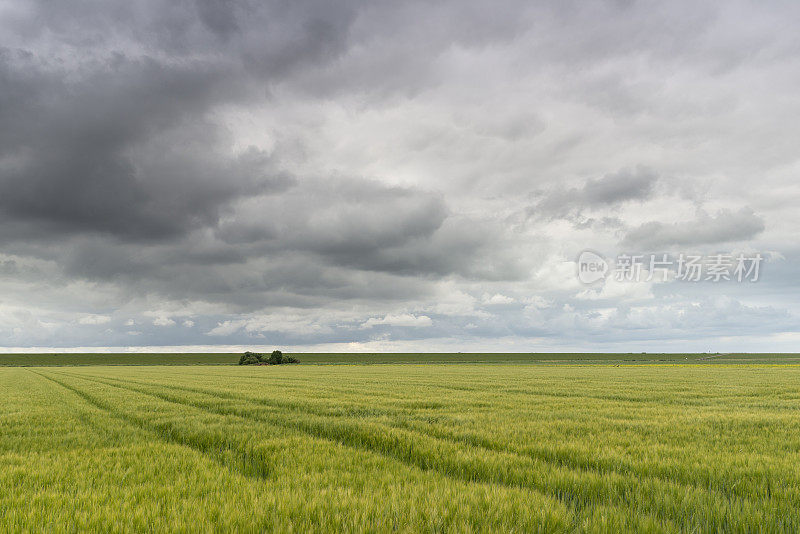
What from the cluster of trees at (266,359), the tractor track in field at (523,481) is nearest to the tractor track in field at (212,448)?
the tractor track in field at (523,481)

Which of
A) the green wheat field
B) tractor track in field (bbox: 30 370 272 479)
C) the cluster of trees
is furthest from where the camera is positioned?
the cluster of trees

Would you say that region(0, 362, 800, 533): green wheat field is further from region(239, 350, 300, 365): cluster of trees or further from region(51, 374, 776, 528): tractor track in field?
region(239, 350, 300, 365): cluster of trees

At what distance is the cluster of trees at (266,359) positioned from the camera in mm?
138625

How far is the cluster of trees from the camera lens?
139 metres

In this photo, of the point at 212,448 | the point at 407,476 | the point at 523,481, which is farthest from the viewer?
the point at 212,448

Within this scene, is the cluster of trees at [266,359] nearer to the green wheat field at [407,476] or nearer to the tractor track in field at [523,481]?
the green wheat field at [407,476]

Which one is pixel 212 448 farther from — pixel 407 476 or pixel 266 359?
pixel 266 359

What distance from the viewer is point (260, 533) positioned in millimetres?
4246

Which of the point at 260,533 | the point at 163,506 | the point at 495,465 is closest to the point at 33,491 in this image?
the point at 163,506

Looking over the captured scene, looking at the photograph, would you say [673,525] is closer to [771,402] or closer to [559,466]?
[559,466]

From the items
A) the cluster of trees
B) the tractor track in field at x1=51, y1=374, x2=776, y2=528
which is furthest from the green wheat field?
the cluster of trees

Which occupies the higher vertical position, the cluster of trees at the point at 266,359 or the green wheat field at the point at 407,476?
the green wheat field at the point at 407,476

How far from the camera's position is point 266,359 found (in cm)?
14138

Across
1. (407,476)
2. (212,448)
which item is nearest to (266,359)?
(212,448)
